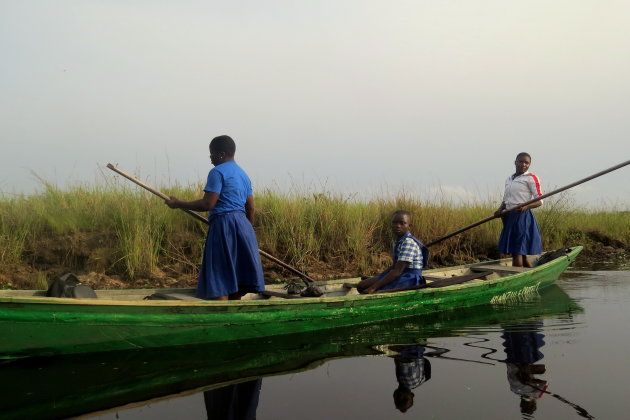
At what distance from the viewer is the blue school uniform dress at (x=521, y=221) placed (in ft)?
25.1

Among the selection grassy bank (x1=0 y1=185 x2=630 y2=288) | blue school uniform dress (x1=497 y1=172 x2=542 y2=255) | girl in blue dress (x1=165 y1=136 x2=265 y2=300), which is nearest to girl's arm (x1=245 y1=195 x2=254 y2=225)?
girl in blue dress (x1=165 y1=136 x2=265 y2=300)

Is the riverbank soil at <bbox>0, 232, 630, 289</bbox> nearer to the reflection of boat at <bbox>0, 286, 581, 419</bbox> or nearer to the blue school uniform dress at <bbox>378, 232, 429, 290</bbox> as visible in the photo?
the blue school uniform dress at <bbox>378, 232, 429, 290</bbox>

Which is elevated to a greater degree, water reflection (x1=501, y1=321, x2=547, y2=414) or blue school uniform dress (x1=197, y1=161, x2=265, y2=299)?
blue school uniform dress (x1=197, y1=161, x2=265, y2=299)

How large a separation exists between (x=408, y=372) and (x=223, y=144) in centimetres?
241

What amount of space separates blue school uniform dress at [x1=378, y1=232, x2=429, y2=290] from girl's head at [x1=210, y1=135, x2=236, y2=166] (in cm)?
190

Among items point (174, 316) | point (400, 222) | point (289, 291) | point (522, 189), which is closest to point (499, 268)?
point (522, 189)

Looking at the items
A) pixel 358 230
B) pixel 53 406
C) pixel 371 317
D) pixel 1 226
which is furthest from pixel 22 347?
pixel 358 230

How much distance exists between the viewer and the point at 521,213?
7.78m

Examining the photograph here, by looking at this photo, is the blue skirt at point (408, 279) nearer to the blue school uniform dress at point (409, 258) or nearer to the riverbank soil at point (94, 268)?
the blue school uniform dress at point (409, 258)

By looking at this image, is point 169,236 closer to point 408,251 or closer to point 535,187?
point 408,251

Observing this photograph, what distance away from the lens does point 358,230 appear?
9.12 m

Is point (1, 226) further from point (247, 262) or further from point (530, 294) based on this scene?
point (530, 294)

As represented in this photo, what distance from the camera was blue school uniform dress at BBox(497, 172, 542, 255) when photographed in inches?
301

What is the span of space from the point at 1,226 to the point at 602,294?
27.2 ft
